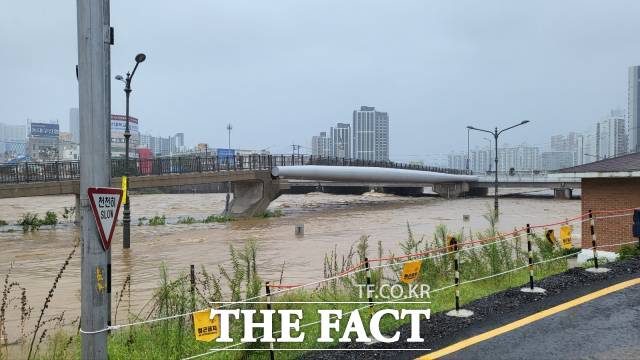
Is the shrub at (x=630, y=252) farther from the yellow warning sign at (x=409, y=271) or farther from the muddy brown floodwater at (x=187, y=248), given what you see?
the muddy brown floodwater at (x=187, y=248)

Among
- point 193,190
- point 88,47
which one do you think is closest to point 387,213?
point 88,47

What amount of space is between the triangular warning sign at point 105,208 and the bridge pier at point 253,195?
3561cm

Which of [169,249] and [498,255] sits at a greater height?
[498,255]

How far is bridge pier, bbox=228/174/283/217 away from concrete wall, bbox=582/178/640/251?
28802 mm

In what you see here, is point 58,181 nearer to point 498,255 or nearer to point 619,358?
point 498,255

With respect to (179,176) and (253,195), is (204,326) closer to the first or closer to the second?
(179,176)

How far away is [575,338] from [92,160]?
5.72 meters

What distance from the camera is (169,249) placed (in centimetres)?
2372

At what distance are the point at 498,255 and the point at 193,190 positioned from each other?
90058 millimetres

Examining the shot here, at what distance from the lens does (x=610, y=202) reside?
14.7 metres

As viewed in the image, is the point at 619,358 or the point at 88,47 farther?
the point at 619,358

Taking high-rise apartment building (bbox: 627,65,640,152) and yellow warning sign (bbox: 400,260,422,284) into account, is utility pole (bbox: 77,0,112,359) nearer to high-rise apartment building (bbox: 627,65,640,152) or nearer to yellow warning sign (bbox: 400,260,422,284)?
yellow warning sign (bbox: 400,260,422,284)

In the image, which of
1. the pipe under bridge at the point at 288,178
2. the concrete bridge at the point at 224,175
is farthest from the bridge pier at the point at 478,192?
the concrete bridge at the point at 224,175

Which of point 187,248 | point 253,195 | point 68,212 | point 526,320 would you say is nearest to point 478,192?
point 253,195
